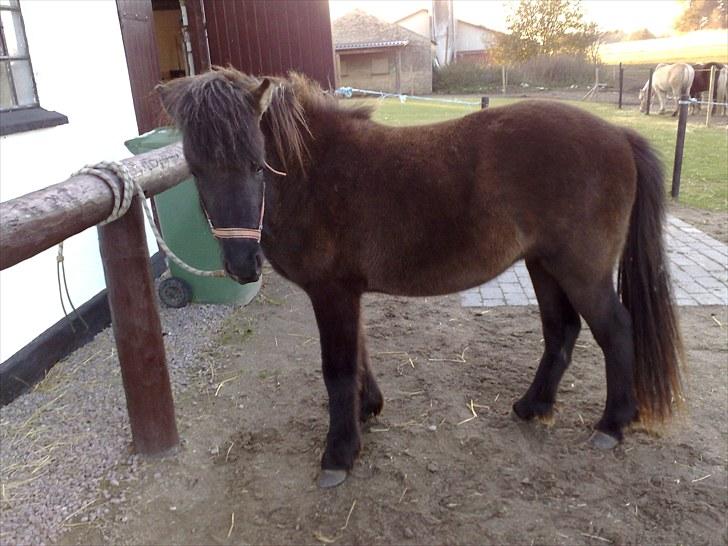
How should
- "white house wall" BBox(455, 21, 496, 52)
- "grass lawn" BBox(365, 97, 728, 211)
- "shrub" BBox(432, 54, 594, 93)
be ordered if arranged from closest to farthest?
"grass lawn" BBox(365, 97, 728, 211) → "shrub" BBox(432, 54, 594, 93) → "white house wall" BBox(455, 21, 496, 52)

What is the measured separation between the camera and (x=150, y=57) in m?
5.75

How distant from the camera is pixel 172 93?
2.18 meters

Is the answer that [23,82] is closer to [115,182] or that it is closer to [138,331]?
[115,182]

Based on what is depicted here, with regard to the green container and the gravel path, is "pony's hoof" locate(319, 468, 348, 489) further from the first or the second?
the green container

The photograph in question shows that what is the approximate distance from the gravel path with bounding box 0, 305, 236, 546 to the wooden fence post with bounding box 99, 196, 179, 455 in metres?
0.21

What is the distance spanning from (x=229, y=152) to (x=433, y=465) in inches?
70.3

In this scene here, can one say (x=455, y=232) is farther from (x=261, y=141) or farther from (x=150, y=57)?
(x=150, y=57)

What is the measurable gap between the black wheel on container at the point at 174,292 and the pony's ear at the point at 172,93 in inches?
108

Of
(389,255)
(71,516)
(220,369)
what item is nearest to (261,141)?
(389,255)

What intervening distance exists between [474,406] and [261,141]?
2020mm

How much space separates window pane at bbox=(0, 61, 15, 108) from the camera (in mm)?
3707

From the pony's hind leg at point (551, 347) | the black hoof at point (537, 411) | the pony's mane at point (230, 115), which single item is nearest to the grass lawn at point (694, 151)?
the pony's mane at point (230, 115)

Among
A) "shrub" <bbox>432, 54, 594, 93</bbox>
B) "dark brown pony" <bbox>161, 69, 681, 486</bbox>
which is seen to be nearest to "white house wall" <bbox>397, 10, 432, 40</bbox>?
"shrub" <bbox>432, 54, 594, 93</bbox>

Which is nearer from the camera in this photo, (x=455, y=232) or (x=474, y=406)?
(x=455, y=232)
